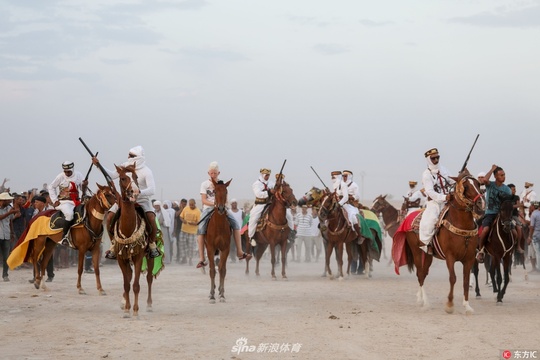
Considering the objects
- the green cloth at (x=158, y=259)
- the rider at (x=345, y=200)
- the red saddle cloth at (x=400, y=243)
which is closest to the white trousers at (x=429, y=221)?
the red saddle cloth at (x=400, y=243)

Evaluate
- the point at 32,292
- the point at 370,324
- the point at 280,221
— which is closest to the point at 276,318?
the point at 370,324

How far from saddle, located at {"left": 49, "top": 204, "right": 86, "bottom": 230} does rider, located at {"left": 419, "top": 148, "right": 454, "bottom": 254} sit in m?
7.64

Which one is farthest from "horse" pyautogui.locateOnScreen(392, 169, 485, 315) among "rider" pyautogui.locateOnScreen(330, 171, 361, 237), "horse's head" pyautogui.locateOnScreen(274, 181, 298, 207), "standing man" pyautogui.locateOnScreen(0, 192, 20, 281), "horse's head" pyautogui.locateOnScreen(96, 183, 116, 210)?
"standing man" pyautogui.locateOnScreen(0, 192, 20, 281)

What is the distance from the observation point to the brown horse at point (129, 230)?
14672 mm

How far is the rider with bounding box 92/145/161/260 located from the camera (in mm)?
15617

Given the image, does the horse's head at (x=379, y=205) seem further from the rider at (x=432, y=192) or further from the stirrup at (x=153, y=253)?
the stirrup at (x=153, y=253)

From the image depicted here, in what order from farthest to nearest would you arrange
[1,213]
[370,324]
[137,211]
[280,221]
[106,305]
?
[280,221], [1,213], [106,305], [137,211], [370,324]

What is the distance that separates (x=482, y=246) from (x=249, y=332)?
261 inches

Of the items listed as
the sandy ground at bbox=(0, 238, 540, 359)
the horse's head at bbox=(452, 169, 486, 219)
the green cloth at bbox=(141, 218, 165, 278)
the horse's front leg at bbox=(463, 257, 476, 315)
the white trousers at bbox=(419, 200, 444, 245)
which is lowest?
the sandy ground at bbox=(0, 238, 540, 359)

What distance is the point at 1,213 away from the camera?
23312mm

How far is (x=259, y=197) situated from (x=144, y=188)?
982 centimetres

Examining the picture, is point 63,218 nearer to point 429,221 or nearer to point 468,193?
point 429,221

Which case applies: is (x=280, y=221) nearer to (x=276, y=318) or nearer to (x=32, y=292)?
(x=32, y=292)

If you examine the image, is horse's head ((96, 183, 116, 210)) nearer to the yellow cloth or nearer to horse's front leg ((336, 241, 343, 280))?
the yellow cloth
